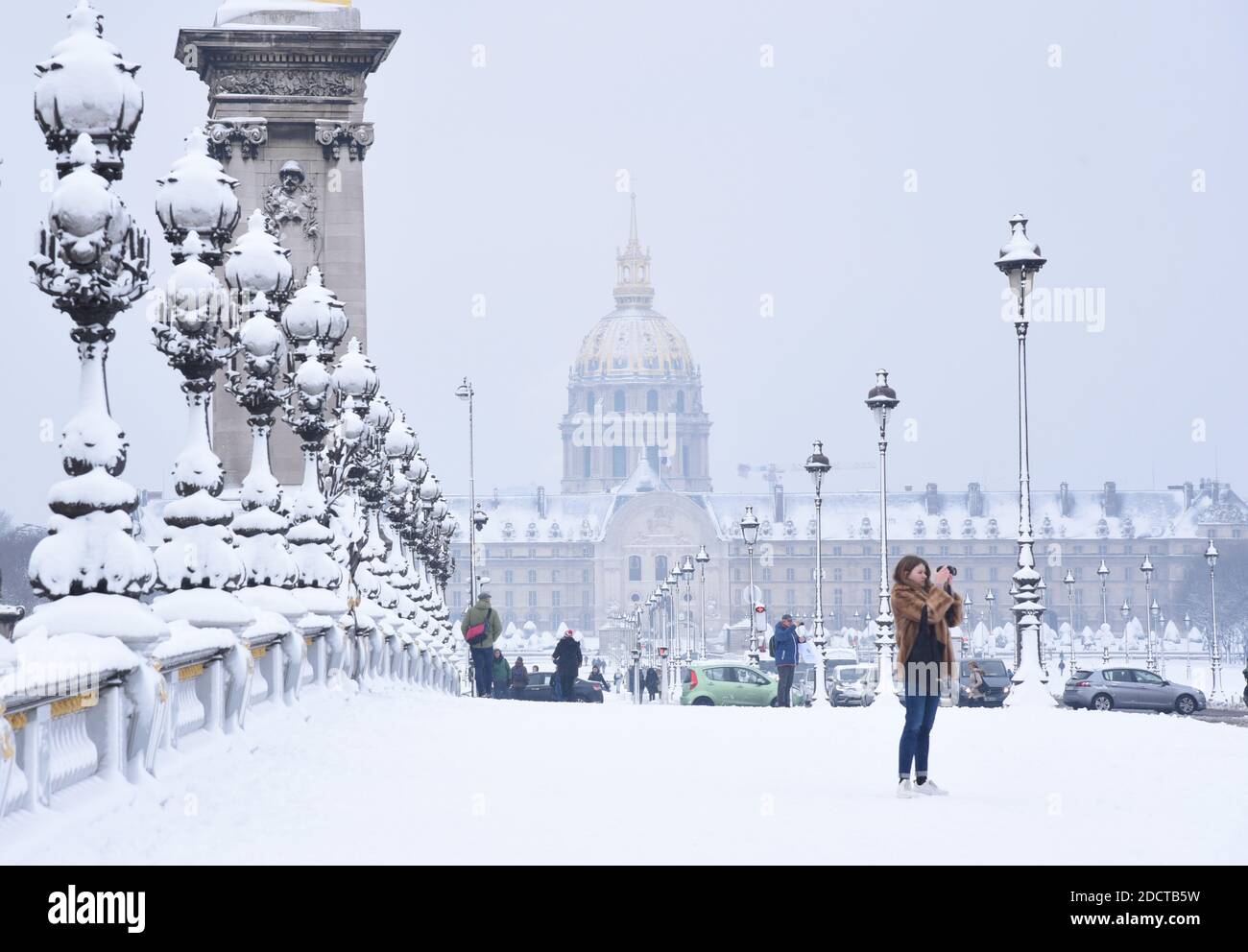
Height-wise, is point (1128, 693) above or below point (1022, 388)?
below

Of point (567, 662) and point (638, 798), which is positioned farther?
point (567, 662)

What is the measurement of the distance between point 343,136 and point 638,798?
102 feet

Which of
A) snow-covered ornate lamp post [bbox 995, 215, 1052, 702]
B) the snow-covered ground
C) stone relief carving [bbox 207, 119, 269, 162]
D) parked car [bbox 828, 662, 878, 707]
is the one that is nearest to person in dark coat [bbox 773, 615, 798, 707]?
snow-covered ornate lamp post [bbox 995, 215, 1052, 702]

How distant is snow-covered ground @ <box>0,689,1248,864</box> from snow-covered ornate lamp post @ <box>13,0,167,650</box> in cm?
107

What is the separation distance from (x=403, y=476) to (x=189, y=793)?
87.6 ft

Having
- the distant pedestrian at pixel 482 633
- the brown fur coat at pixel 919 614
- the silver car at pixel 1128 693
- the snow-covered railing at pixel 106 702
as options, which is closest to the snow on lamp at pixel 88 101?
the snow-covered railing at pixel 106 702

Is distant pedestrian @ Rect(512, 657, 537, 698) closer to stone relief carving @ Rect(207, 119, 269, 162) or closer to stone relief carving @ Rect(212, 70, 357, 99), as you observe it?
stone relief carving @ Rect(207, 119, 269, 162)

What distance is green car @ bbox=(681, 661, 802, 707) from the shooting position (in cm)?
4891

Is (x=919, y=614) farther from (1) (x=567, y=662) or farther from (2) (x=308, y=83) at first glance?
(2) (x=308, y=83)

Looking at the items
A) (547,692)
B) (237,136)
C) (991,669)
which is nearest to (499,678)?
(237,136)

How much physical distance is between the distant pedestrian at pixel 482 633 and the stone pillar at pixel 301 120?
28.6 feet

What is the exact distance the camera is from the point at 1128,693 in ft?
212

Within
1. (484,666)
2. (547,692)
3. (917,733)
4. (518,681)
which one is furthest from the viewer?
(547,692)
